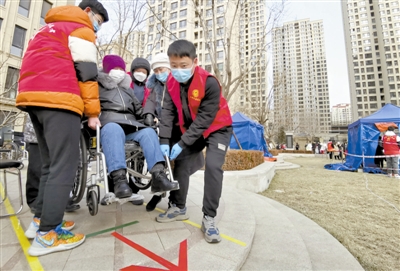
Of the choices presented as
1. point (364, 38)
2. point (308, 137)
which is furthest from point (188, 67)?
point (364, 38)

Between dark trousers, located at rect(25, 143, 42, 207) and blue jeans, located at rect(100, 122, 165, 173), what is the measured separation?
3.92 feet

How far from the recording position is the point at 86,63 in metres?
1.48

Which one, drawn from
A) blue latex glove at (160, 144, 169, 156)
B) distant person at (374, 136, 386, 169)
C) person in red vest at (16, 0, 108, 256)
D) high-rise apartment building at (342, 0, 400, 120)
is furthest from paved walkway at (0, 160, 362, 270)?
high-rise apartment building at (342, 0, 400, 120)

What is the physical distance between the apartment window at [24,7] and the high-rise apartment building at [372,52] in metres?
83.4

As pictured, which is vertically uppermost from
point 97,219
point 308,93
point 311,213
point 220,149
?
point 308,93

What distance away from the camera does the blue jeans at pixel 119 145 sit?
5.32ft

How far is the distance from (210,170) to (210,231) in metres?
0.50

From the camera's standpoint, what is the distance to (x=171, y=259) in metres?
1.33

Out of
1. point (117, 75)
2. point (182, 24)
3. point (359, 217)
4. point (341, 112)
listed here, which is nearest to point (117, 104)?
point (117, 75)

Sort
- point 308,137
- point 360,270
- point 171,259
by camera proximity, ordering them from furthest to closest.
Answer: point 308,137
point 360,270
point 171,259

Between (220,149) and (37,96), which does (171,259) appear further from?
(37,96)

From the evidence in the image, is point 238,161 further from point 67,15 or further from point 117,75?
point 67,15

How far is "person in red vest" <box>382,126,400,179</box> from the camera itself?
7438 mm

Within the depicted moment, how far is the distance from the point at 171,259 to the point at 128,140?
3.63 ft
